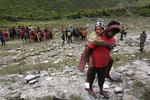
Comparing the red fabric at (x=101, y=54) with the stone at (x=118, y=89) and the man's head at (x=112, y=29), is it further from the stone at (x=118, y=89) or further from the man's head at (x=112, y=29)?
the stone at (x=118, y=89)

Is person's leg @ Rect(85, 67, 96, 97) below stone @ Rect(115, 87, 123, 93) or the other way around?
the other way around

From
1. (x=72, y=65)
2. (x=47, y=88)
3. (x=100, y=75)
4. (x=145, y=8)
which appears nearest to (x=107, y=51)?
(x=100, y=75)

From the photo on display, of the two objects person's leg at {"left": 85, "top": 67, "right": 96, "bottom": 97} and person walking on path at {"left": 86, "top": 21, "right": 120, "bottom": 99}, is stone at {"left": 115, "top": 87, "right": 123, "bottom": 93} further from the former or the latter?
person walking on path at {"left": 86, "top": 21, "right": 120, "bottom": 99}

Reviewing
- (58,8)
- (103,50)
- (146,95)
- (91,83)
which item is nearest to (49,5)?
(58,8)

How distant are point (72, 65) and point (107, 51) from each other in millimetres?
4398

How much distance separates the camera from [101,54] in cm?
566

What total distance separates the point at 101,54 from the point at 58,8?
45053 mm

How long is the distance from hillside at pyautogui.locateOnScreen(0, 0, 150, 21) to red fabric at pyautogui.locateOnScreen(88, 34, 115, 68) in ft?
105

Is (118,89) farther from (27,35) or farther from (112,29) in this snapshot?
(27,35)

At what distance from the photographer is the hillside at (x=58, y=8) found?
3822 centimetres

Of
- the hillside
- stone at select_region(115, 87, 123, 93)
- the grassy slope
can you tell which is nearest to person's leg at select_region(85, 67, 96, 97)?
stone at select_region(115, 87, 123, 93)

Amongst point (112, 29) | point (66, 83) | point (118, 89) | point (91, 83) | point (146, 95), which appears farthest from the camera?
point (66, 83)

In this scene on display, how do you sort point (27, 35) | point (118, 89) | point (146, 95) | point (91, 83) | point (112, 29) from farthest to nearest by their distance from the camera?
1. point (27, 35)
2. point (118, 89)
3. point (146, 95)
4. point (91, 83)
5. point (112, 29)

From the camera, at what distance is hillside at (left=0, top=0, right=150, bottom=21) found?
125ft
